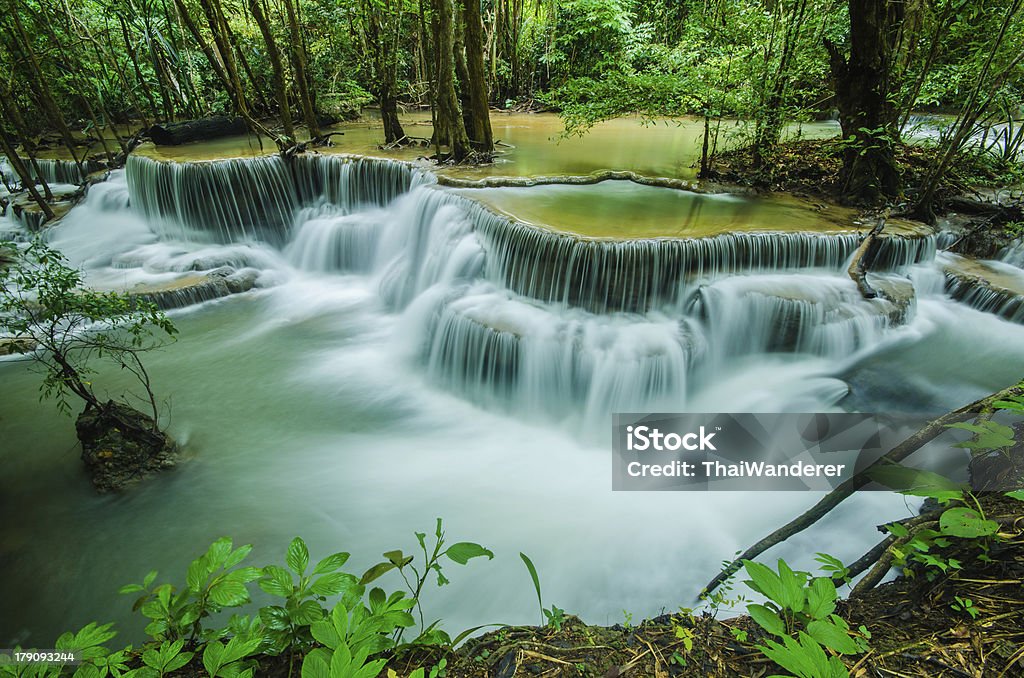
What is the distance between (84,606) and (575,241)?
537 centimetres

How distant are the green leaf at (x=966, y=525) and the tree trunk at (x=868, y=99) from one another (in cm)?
649

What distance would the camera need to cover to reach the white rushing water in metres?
3.95

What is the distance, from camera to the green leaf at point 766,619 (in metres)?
1.40

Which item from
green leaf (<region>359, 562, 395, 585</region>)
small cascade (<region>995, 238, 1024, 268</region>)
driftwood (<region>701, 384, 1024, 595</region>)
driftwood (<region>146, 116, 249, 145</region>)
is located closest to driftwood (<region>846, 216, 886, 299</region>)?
small cascade (<region>995, 238, 1024, 268</region>)

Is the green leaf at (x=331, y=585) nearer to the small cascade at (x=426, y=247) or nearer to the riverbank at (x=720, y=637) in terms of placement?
the riverbank at (x=720, y=637)

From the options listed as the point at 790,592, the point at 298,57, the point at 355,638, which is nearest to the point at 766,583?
the point at 790,592

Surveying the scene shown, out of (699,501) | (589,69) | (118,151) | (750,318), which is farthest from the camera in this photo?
(589,69)

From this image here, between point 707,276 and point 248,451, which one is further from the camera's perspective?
point 707,276

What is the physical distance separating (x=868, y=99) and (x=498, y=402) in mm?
6412

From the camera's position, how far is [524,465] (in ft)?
16.8

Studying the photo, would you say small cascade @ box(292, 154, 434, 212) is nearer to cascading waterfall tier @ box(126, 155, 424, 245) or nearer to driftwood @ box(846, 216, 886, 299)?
cascading waterfall tier @ box(126, 155, 424, 245)

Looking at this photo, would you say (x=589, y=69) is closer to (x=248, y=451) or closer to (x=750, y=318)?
(x=750, y=318)

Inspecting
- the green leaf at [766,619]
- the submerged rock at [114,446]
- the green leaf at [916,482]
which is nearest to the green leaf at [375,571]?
the green leaf at [766,619]

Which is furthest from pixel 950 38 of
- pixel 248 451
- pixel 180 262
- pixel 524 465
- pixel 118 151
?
pixel 118 151
